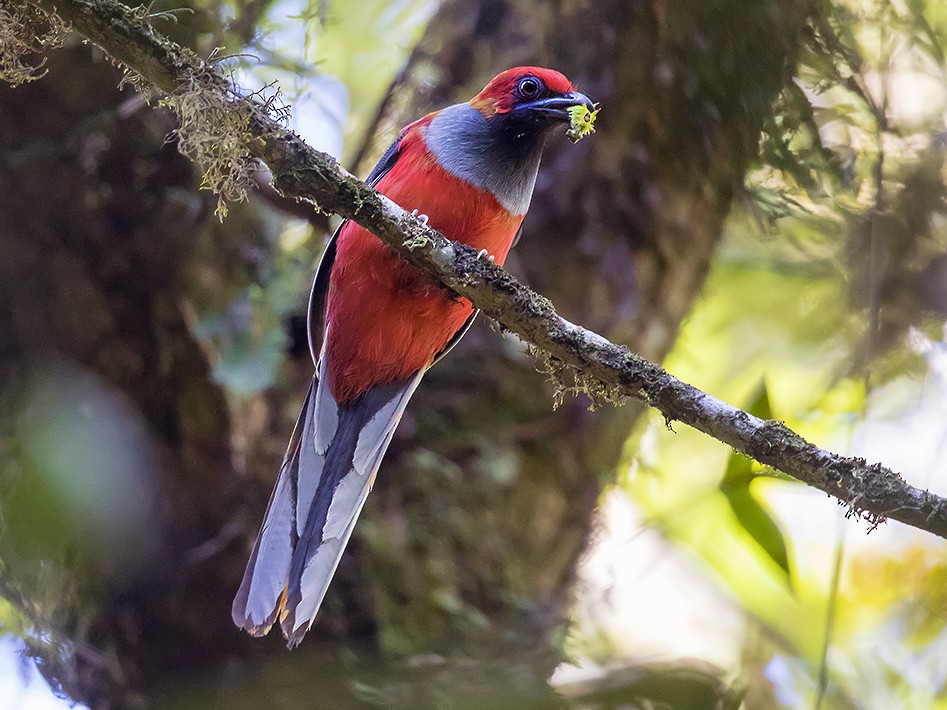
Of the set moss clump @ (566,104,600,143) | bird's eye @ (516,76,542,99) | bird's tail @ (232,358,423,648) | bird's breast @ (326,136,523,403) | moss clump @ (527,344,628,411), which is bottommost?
bird's tail @ (232,358,423,648)

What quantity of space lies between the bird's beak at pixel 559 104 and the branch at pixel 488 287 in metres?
0.89

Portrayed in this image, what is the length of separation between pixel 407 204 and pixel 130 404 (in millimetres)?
1153

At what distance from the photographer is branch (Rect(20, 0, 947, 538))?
6.25ft

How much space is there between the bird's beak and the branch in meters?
0.89

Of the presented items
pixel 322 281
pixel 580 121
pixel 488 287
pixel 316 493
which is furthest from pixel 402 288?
pixel 580 121

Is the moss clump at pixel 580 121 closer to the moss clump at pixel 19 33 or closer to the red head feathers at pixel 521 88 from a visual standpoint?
the red head feathers at pixel 521 88

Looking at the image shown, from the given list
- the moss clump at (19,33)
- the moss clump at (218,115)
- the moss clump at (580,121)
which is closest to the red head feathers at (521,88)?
the moss clump at (580,121)

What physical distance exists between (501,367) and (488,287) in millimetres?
1317

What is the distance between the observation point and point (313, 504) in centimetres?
274

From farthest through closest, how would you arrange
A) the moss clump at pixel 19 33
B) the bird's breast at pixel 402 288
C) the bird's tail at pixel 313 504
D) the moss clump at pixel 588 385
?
the bird's breast at pixel 402 288
the bird's tail at pixel 313 504
the moss clump at pixel 588 385
the moss clump at pixel 19 33

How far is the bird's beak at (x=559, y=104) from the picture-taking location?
294cm

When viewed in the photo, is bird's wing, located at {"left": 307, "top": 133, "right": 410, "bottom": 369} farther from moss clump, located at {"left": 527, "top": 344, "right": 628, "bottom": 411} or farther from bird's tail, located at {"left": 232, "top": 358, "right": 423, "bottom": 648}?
moss clump, located at {"left": 527, "top": 344, "right": 628, "bottom": 411}

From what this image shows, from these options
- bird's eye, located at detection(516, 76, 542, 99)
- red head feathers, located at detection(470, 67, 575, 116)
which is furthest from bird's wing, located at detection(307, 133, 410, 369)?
bird's eye, located at detection(516, 76, 542, 99)

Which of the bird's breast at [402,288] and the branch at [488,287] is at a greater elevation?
the bird's breast at [402,288]
